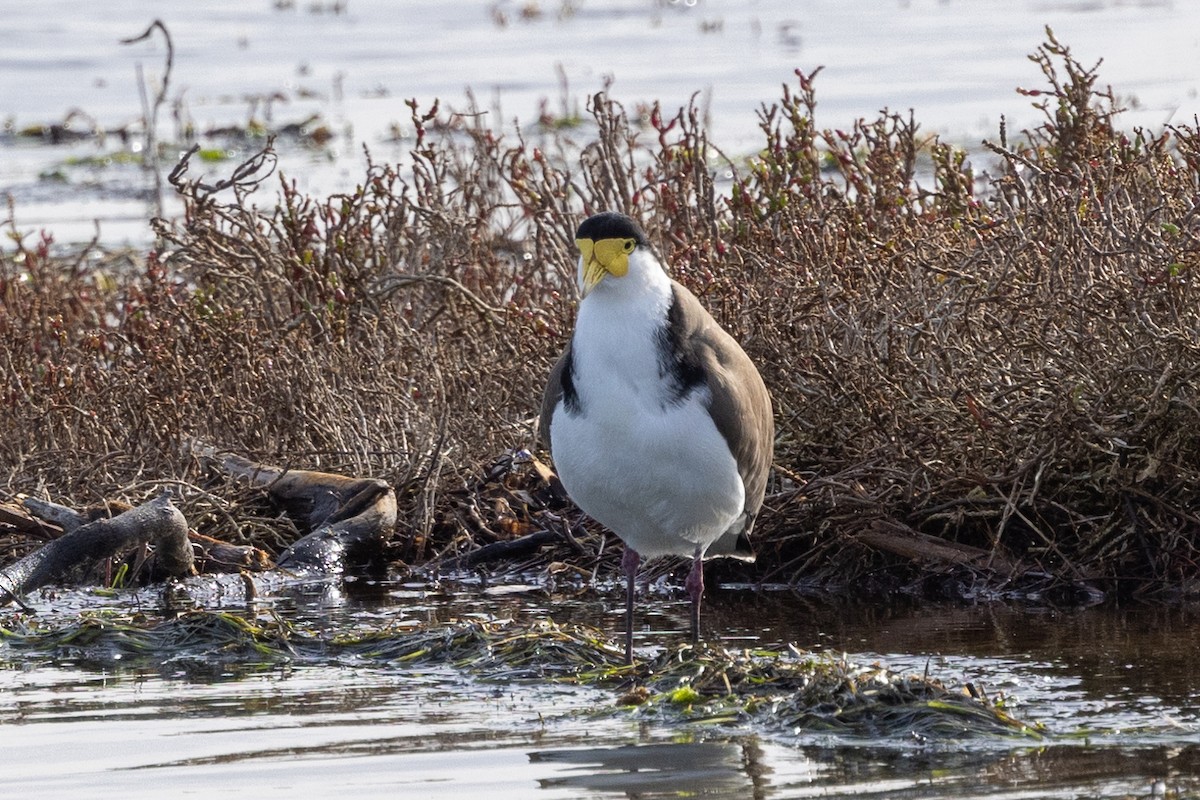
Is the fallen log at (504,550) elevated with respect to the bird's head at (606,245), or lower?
lower

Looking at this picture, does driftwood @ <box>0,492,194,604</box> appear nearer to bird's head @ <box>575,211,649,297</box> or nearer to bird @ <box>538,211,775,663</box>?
bird @ <box>538,211,775,663</box>

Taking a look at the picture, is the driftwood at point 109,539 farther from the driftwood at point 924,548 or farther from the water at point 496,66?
the water at point 496,66

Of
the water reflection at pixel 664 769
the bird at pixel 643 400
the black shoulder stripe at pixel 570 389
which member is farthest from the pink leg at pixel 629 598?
the water reflection at pixel 664 769

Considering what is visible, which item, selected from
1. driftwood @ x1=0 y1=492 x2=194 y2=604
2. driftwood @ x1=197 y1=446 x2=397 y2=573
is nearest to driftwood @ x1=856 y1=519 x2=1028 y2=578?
driftwood @ x1=197 y1=446 x2=397 y2=573

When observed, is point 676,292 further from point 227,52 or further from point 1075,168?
point 227,52

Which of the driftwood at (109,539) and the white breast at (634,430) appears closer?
the white breast at (634,430)

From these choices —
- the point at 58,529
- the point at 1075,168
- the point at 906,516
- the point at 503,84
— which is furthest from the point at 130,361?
the point at 503,84

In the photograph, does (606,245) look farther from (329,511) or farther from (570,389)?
(329,511)

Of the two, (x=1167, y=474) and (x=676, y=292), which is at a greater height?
(x=676, y=292)

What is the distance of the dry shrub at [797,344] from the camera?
6.96 meters

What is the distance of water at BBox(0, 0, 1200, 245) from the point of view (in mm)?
19391

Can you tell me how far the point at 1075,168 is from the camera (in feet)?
24.2

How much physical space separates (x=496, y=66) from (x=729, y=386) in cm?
2076

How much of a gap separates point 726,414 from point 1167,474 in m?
1.96
